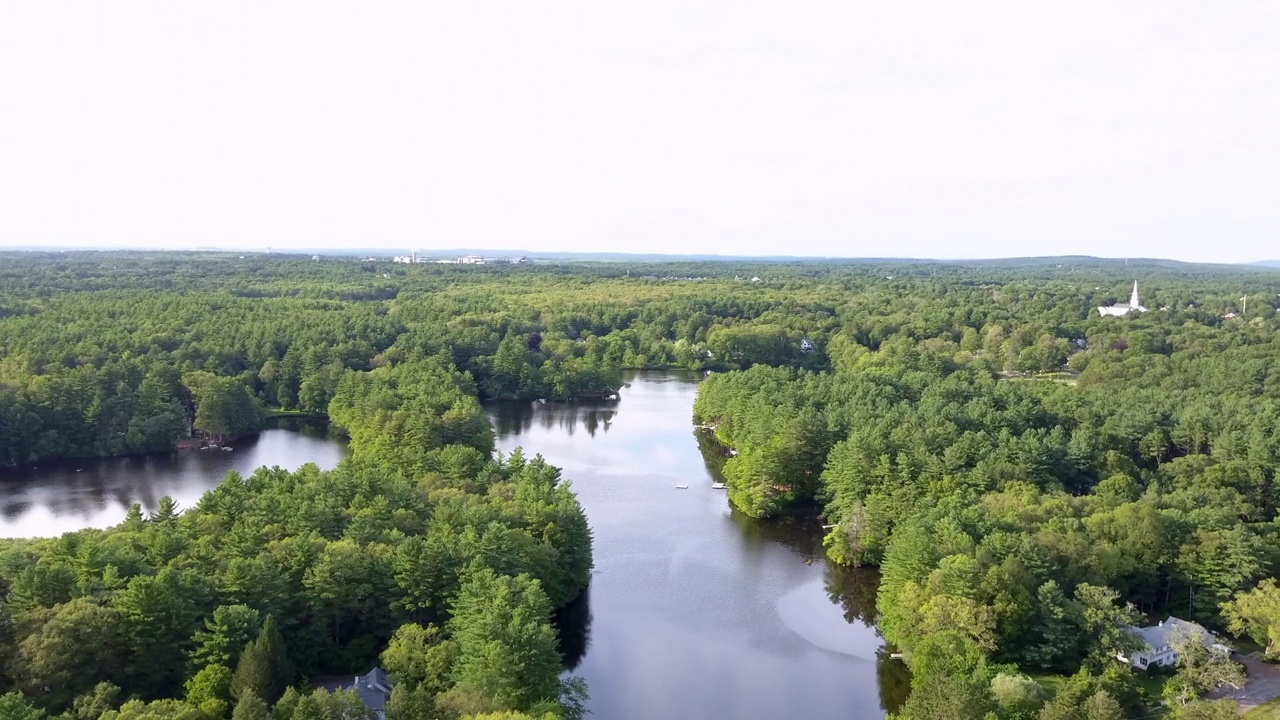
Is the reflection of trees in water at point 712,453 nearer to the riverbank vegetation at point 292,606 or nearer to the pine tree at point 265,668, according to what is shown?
the riverbank vegetation at point 292,606

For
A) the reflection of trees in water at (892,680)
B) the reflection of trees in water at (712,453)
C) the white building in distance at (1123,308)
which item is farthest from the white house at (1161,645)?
the white building in distance at (1123,308)

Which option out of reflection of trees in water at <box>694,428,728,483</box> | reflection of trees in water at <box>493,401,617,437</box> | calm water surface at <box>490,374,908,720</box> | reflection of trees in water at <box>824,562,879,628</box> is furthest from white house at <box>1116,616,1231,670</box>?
reflection of trees in water at <box>493,401,617,437</box>

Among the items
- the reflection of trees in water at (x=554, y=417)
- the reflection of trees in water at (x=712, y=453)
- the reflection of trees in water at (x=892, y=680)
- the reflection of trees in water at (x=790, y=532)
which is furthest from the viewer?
the reflection of trees in water at (x=554, y=417)

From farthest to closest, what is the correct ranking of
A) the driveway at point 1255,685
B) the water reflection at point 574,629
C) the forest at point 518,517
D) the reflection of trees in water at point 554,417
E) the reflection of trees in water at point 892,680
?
the reflection of trees in water at point 554,417, the water reflection at point 574,629, the reflection of trees in water at point 892,680, the driveway at point 1255,685, the forest at point 518,517

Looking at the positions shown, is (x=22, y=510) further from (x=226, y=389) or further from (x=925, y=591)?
(x=925, y=591)

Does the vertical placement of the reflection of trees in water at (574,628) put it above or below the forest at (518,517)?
below

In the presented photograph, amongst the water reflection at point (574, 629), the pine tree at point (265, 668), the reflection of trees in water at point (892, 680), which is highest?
the pine tree at point (265, 668)

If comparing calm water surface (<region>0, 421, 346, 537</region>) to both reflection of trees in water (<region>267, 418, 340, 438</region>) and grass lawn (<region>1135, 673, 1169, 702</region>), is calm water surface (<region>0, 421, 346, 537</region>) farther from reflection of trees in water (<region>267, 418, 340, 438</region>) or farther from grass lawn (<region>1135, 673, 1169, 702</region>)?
grass lawn (<region>1135, 673, 1169, 702</region>)
